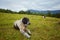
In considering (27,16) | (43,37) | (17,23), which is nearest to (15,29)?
(17,23)

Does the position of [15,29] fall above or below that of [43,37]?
above

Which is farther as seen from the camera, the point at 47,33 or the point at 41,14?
the point at 41,14

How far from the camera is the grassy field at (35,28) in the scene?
1813 millimetres


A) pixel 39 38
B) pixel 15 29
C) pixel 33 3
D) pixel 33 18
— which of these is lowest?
pixel 39 38

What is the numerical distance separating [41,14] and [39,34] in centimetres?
36

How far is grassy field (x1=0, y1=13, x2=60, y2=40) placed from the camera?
1.81 m

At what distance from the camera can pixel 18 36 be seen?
182 centimetres

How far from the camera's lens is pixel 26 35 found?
1822 millimetres

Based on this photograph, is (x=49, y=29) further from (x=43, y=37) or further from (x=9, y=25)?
(x=9, y=25)

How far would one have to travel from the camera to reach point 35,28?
1.96m

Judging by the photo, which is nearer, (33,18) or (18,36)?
(18,36)

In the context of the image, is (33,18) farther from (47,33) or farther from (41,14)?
(47,33)

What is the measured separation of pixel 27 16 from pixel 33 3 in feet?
0.85

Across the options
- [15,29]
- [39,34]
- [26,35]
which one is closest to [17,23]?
[15,29]
